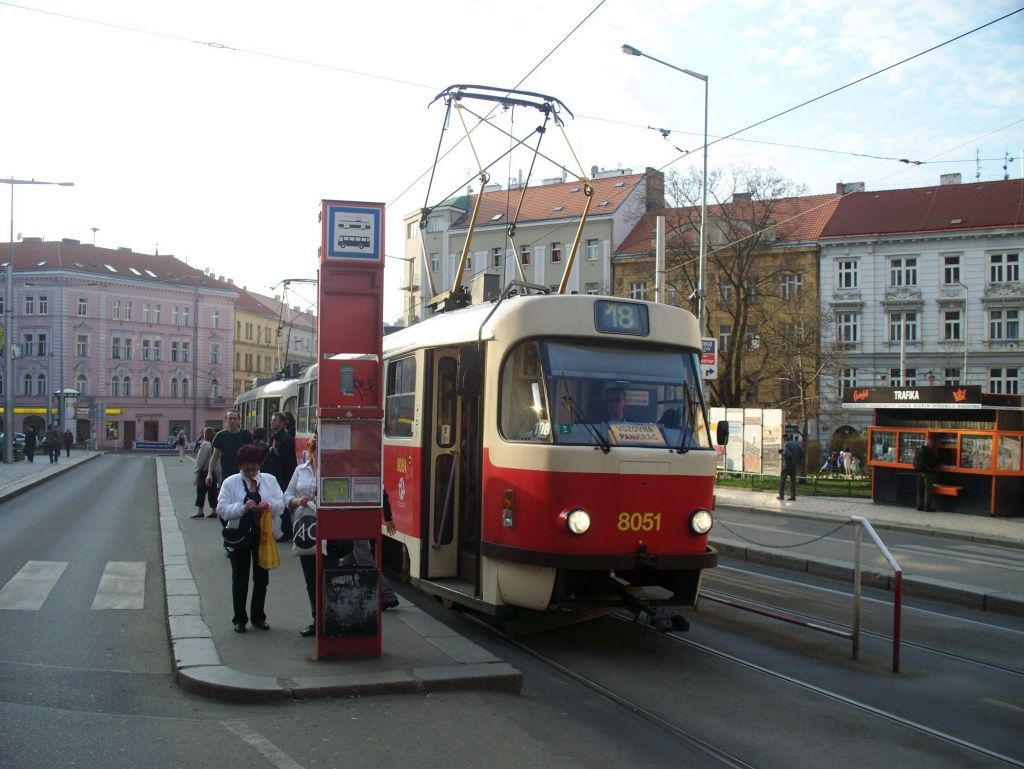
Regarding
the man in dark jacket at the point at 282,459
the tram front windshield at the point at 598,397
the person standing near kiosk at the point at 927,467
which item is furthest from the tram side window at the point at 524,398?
the person standing near kiosk at the point at 927,467

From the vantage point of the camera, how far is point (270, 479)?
328 inches

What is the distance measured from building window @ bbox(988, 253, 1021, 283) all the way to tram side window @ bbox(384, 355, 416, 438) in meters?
50.2

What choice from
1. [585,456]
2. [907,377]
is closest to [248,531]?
[585,456]

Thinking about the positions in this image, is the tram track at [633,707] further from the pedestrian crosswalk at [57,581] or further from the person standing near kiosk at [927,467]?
the person standing near kiosk at [927,467]

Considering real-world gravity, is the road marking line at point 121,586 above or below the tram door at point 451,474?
below

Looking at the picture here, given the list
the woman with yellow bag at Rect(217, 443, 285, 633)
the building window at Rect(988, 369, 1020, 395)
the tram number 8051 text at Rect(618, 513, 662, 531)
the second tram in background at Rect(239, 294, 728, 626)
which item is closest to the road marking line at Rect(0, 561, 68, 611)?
the woman with yellow bag at Rect(217, 443, 285, 633)

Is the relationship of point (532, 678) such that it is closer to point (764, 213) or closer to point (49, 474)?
point (49, 474)

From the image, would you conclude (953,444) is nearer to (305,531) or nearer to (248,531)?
(305,531)

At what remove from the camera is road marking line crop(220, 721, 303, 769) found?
5.31 metres

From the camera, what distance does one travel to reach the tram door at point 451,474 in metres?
9.54

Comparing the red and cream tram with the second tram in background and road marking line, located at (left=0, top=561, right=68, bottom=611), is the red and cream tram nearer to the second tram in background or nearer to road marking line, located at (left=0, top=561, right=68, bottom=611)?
the second tram in background

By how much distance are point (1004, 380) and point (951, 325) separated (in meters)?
4.04

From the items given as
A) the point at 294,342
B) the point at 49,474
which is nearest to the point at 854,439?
the point at 49,474

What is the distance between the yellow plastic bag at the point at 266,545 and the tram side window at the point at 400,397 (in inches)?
88.1
